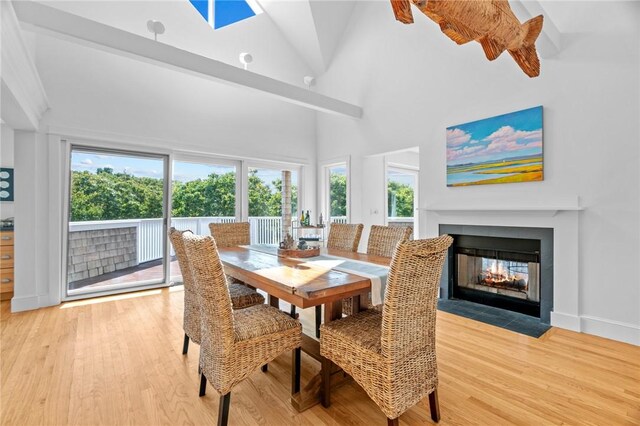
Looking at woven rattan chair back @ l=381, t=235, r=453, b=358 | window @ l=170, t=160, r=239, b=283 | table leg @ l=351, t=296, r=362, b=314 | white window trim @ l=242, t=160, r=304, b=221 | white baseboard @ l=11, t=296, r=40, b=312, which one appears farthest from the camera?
white window trim @ l=242, t=160, r=304, b=221

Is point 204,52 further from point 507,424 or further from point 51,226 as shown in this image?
point 507,424

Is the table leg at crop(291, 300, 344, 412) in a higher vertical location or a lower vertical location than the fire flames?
lower

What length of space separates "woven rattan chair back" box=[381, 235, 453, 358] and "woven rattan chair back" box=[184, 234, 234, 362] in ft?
2.60

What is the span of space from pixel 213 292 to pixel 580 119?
3.46m

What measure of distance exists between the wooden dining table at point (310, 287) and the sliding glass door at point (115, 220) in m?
2.57

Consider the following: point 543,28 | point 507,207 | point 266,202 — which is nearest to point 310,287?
point 507,207

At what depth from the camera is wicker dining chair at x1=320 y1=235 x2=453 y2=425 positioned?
4.57ft

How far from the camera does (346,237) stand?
3182mm

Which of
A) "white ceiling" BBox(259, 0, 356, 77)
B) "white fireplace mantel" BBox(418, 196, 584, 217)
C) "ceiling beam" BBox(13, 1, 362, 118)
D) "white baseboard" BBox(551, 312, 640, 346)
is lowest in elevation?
"white baseboard" BBox(551, 312, 640, 346)

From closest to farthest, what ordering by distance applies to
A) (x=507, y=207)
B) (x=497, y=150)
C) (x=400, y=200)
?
(x=507, y=207), (x=497, y=150), (x=400, y=200)

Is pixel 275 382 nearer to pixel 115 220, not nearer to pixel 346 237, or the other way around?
pixel 346 237

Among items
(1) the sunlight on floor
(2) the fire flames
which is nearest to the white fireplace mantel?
(2) the fire flames

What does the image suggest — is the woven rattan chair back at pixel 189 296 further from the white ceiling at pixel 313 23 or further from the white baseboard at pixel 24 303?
the white ceiling at pixel 313 23

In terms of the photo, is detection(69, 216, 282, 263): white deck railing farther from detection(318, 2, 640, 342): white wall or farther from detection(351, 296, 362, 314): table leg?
detection(318, 2, 640, 342): white wall
